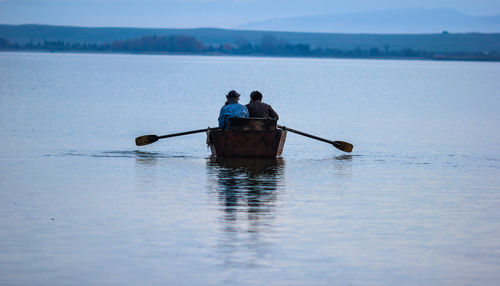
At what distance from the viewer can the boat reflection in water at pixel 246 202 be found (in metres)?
12.0

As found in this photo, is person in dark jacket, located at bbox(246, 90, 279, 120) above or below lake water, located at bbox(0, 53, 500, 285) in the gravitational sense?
above

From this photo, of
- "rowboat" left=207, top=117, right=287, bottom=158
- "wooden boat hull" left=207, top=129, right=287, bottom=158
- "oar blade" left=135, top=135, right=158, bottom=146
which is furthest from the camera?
"oar blade" left=135, top=135, right=158, bottom=146

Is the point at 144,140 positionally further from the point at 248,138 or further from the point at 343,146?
the point at 343,146

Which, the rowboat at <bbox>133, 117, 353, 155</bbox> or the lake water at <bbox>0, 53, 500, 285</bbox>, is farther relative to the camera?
the rowboat at <bbox>133, 117, 353, 155</bbox>

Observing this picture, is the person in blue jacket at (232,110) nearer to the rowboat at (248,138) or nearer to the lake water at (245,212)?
the rowboat at (248,138)

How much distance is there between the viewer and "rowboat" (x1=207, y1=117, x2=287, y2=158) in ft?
73.1

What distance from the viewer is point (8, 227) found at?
13367 millimetres

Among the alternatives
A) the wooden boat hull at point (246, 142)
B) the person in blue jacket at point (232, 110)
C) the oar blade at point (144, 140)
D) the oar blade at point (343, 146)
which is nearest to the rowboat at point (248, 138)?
the wooden boat hull at point (246, 142)

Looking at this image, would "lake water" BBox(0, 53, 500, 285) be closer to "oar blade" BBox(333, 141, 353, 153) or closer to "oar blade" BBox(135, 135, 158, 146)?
"oar blade" BBox(333, 141, 353, 153)

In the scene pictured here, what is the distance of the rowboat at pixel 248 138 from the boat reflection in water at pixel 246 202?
0.18m

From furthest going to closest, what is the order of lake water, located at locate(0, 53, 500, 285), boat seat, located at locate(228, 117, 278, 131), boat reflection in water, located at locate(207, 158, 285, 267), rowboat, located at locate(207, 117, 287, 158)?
rowboat, located at locate(207, 117, 287, 158) → boat seat, located at locate(228, 117, 278, 131) → boat reflection in water, located at locate(207, 158, 285, 267) → lake water, located at locate(0, 53, 500, 285)

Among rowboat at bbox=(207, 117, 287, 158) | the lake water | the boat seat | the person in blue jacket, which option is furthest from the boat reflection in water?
the person in blue jacket

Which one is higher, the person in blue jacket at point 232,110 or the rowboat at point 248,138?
the person in blue jacket at point 232,110

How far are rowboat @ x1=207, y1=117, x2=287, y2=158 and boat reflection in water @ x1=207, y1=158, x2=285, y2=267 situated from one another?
0.18 m
